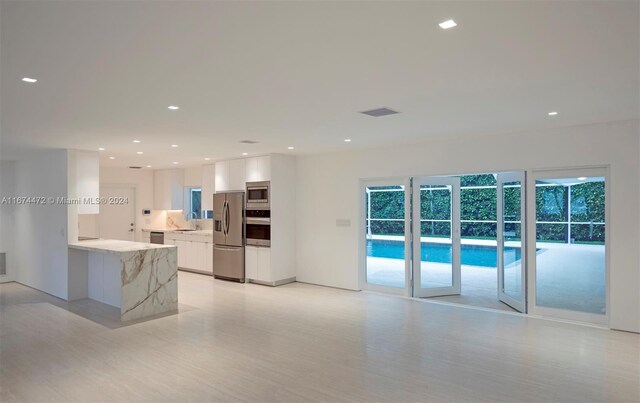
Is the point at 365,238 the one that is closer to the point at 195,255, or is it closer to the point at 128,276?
the point at 128,276

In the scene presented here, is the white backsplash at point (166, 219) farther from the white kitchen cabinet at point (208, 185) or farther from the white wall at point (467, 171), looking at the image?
the white wall at point (467, 171)

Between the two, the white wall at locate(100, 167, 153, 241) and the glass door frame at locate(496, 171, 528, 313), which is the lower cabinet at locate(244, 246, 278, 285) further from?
the white wall at locate(100, 167, 153, 241)

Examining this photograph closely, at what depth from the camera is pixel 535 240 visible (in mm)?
5484

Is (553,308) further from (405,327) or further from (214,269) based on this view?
(214,269)

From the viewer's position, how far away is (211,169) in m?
9.26

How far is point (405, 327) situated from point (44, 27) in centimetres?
464

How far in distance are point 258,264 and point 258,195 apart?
1356 millimetres

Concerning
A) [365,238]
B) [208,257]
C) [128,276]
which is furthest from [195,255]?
[365,238]

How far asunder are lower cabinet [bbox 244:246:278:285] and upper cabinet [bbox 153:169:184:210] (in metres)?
3.49

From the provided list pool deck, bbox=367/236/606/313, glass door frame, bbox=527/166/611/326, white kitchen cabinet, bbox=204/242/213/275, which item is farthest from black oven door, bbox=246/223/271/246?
glass door frame, bbox=527/166/611/326

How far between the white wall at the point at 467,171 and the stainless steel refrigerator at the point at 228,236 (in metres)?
1.17

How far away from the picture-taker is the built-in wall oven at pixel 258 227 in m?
7.65

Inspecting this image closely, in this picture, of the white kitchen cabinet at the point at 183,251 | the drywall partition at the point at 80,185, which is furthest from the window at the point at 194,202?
the drywall partition at the point at 80,185

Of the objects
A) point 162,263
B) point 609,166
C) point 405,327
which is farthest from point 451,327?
point 162,263
